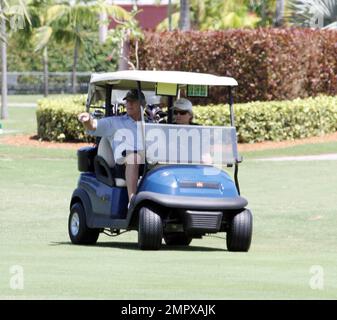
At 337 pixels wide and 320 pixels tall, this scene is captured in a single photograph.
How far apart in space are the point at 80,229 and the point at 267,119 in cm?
1590

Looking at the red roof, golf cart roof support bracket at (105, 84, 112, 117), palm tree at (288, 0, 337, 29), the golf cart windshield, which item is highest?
golf cart roof support bracket at (105, 84, 112, 117)

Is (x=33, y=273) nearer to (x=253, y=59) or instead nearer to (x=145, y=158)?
(x=145, y=158)

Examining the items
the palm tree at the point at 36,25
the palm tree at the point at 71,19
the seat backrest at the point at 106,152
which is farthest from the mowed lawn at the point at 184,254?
the palm tree at the point at 71,19

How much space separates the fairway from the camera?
26.2 ft

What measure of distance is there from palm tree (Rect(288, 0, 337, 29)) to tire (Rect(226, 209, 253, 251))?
21694 millimetres

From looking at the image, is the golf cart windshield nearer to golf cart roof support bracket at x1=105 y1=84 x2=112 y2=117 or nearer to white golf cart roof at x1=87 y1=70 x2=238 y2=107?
white golf cart roof at x1=87 y1=70 x2=238 y2=107

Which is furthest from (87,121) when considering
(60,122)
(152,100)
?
(60,122)

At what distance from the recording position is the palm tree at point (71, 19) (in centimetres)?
5466

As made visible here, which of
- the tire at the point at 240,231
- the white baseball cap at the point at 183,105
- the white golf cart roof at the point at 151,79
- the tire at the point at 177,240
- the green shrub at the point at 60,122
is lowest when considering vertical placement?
the green shrub at the point at 60,122

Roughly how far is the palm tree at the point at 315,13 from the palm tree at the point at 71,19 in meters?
20.7

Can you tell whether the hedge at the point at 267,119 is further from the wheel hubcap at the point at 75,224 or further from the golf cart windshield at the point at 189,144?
the golf cart windshield at the point at 189,144

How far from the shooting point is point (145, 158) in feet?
37.1

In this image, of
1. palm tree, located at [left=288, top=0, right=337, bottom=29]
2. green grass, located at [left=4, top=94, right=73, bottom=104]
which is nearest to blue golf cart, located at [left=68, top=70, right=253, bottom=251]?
palm tree, located at [left=288, top=0, right=337, bottom=29]

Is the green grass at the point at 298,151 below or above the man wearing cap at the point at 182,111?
below
